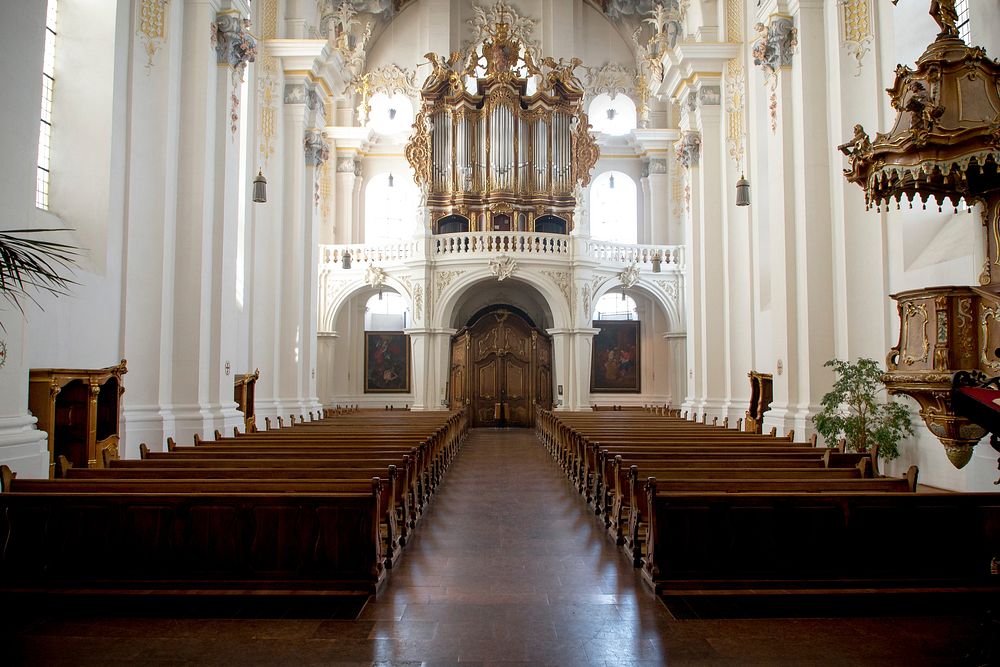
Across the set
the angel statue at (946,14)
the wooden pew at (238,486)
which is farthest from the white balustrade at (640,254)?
the wooden pew at (238,486)

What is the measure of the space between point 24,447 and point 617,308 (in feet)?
72.6

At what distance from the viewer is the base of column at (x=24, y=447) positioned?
7.29 metres

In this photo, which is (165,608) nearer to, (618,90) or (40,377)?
(40,377)

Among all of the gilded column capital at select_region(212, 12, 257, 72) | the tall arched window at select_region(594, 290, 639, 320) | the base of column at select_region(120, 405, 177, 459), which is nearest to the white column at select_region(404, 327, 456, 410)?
the tall arched window at select_region(594, 290, 639, 320)

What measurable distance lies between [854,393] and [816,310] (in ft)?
7.34

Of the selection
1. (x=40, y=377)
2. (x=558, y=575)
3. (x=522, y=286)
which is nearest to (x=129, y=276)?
(x=40, y=377)

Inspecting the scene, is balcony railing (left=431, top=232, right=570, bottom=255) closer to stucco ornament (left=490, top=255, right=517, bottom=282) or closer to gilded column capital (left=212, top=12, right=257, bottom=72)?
stucco ornament (left=490, top=255, right=517, bottom=282)

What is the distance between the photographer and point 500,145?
80.5 ft

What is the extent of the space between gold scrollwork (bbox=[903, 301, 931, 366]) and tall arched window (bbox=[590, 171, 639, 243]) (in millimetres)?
20956

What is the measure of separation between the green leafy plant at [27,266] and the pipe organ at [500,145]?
15297 millimetres

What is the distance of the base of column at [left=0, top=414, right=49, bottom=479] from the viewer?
23.9 feet

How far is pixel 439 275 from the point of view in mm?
24094

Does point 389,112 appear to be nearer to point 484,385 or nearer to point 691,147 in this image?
point 484,385

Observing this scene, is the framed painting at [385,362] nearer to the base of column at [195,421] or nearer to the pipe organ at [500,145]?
the pipe organ at [500,145]
